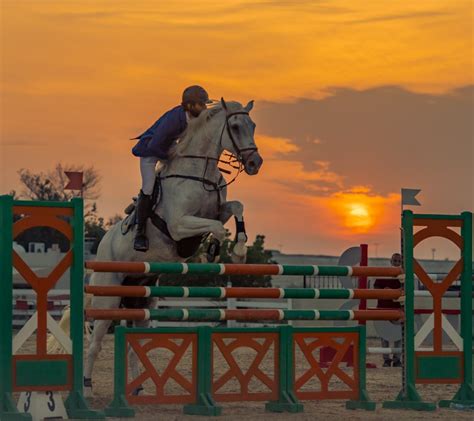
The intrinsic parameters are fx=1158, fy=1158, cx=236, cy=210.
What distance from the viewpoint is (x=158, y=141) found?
9562mm

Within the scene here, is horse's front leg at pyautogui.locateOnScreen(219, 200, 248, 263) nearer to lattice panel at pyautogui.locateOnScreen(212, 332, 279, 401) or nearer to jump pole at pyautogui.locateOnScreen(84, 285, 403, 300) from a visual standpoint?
jump pole at pyautogui.locateOnScreen(84, 285, 403, 300)

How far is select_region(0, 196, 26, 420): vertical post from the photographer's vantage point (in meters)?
7.56

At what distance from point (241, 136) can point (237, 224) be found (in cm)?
74

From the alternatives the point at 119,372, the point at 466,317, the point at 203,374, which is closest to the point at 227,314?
the point at 203,374

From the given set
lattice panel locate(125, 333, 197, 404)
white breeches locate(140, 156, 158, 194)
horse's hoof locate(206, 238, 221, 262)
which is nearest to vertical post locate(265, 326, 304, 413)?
lattice panel locate(125, 333, 197, 404)

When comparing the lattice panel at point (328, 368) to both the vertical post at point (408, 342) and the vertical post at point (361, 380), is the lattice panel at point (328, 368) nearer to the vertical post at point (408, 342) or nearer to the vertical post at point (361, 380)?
the vertical post at point (361, 380)

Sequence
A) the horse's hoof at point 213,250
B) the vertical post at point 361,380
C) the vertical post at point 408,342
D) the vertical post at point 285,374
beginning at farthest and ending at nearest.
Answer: the horse's hoof at point 213,250 < the vertical post at point 408,342 < the vertical post at point 361,380 < the vertical post at point 285,374

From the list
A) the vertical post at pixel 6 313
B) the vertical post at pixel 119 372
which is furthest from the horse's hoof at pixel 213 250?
the vertical post at pixel 6 313

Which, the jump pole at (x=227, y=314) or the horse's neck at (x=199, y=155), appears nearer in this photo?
the jump pole at (x=227, y=314)

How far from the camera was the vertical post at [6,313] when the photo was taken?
756 cm

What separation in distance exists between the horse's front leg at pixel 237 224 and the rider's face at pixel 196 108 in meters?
0.81

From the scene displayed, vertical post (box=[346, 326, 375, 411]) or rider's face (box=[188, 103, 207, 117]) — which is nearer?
vertical post (box=[346, 326, 375, 411])

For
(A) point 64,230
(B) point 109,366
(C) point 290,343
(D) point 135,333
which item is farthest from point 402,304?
(B) point 109,366

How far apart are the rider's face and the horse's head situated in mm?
190
